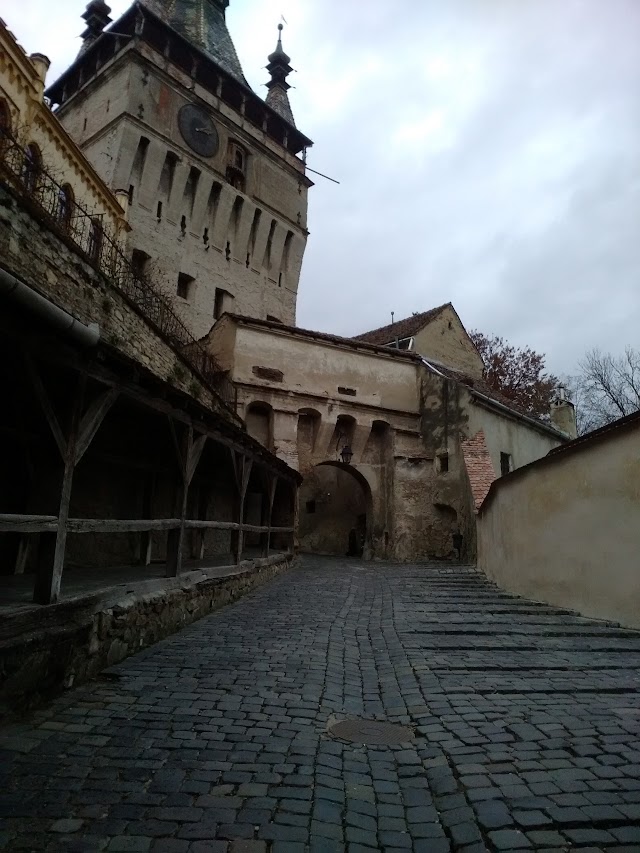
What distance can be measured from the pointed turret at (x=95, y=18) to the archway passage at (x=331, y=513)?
26.9 m

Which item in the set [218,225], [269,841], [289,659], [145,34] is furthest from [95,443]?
[145,34]

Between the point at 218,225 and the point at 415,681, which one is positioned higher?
the point at 218,225

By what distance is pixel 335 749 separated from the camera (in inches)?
134

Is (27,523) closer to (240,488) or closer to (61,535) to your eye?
(61,535)

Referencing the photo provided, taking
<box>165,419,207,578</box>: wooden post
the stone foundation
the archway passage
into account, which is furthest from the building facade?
the stone foundation

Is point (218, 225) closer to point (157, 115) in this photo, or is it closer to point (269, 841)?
point (157, 115)

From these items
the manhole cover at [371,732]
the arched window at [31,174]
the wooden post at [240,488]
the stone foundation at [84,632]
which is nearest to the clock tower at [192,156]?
the arched window at [31,174]

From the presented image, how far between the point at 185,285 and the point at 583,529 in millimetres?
22062

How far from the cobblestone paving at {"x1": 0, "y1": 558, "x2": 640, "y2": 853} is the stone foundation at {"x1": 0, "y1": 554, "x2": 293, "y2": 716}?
0.58 feet

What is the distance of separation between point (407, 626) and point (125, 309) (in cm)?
712

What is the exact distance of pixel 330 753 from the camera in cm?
333

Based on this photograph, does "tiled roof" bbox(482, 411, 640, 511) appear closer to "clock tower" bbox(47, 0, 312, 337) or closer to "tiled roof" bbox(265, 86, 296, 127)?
"clock tower" bbox(47, 0, 312, 337)

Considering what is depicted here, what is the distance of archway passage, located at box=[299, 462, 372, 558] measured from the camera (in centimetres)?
2459

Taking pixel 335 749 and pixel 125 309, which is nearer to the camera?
pixel 335 749
